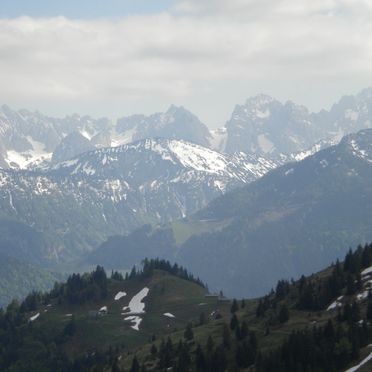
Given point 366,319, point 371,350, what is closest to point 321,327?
point 366,319

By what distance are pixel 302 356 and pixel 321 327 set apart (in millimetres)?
19412

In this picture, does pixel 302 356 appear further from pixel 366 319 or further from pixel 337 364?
pixel 366 319

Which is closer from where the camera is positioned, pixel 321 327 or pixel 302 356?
pixel 302 356

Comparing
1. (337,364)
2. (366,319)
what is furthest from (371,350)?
(366,319)

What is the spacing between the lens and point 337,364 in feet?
568

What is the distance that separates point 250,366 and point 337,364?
29.9 m

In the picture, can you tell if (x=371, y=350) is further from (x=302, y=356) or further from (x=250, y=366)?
(x=250, y=366)

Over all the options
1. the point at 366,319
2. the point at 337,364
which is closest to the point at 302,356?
the point at 337,364

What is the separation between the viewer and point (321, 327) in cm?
19925

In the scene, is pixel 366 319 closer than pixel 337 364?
No

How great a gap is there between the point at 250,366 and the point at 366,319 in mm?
30166

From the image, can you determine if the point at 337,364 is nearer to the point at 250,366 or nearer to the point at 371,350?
the point at 371,350

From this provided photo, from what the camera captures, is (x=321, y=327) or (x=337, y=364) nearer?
(x=337, y=364)

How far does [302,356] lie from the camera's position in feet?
595
